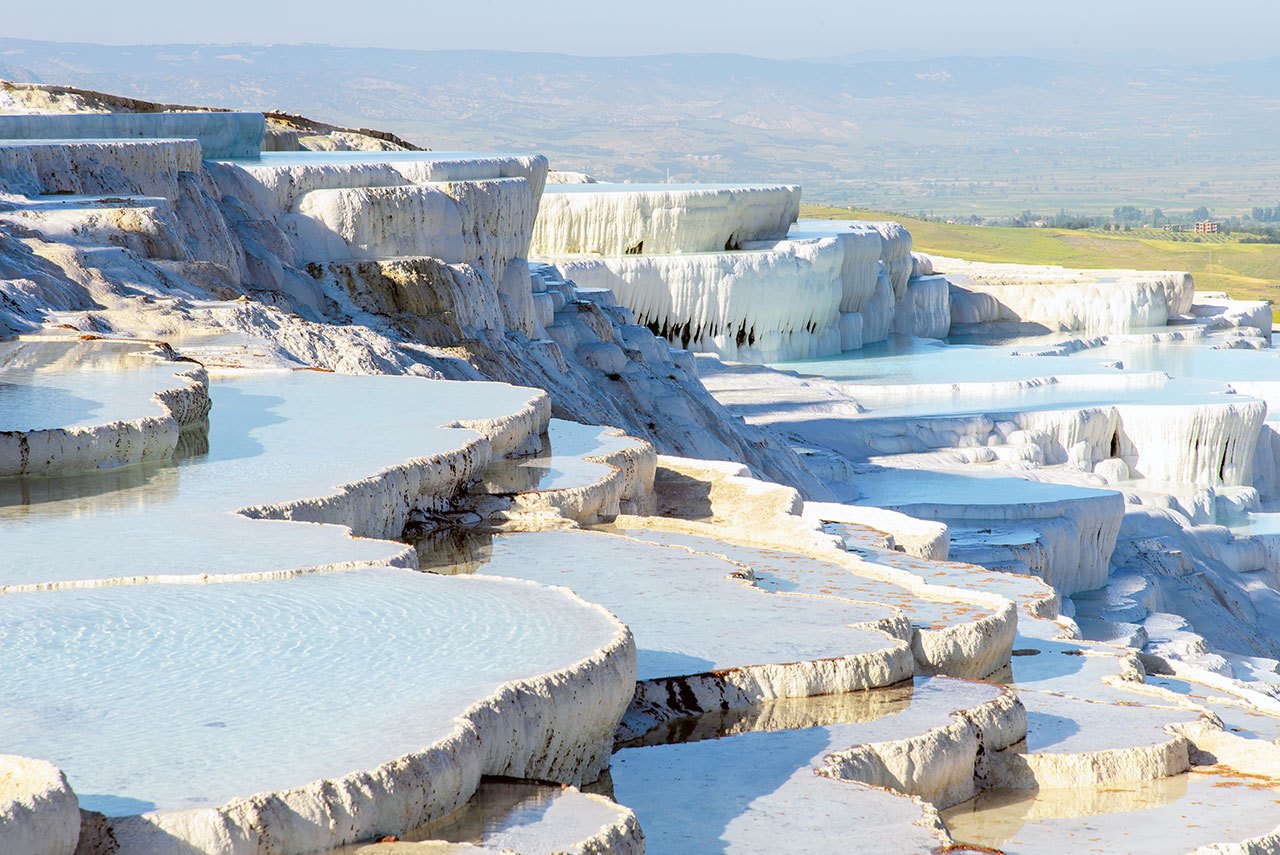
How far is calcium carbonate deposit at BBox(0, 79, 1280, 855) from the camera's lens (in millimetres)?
2973

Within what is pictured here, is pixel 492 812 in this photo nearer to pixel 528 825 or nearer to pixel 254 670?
pixel 528 825

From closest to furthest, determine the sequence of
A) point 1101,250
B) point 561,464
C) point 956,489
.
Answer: point 561,464
point 956,489
point 1101,250

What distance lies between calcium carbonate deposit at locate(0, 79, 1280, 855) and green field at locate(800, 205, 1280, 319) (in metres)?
39.1

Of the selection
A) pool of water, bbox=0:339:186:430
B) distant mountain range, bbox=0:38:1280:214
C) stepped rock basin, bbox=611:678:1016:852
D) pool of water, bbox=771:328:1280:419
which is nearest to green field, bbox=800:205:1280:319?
pool of water, bbox=771:328:1280:419

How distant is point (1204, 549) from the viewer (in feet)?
47.3

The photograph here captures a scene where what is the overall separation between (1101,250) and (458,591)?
190 feet

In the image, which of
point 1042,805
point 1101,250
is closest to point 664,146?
point 1101,250

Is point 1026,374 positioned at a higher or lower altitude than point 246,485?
lower

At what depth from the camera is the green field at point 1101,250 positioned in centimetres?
5178

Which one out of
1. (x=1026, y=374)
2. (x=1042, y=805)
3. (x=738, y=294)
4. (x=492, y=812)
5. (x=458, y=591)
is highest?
(x=458, y=591)

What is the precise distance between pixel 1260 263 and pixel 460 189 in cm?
5282

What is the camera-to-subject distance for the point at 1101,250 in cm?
5919

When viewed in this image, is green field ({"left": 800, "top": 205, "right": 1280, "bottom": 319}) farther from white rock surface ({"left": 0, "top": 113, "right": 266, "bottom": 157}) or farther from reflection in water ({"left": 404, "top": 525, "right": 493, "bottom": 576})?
reflection in water ({"left": 404, "top": 525, "right": 493, "bottom": 576})

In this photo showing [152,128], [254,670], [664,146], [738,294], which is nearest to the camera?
[254,670]
